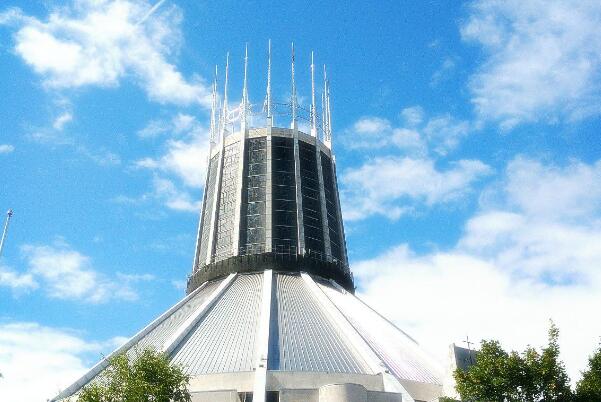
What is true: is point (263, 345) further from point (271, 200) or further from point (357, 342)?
point (271, 200)

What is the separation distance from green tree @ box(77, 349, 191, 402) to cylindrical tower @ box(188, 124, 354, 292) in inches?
610

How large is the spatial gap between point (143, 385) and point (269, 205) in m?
19.8

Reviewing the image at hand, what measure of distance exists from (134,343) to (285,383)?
11.6 m

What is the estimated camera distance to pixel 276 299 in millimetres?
37031

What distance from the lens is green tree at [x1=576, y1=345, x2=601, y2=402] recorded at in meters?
28.2

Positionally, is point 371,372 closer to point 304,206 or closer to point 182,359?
point 182,359

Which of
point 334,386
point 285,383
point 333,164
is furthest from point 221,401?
point 333,164

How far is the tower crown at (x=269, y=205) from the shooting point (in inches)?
1663

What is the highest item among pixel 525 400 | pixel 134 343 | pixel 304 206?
pixel 304 206

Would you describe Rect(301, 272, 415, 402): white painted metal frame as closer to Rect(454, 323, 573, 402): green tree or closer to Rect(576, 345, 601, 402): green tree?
Rect(454, 323, 573, 402): green tree

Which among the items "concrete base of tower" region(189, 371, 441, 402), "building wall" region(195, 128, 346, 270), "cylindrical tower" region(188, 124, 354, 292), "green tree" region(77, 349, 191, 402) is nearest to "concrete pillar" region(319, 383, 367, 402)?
"concrete base of tower" region(189, 371, 441, 402)

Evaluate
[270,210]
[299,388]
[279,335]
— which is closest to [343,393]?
[299,388]

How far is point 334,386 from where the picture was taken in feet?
89.0

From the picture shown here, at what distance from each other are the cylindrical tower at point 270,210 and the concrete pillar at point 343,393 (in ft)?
48.2
